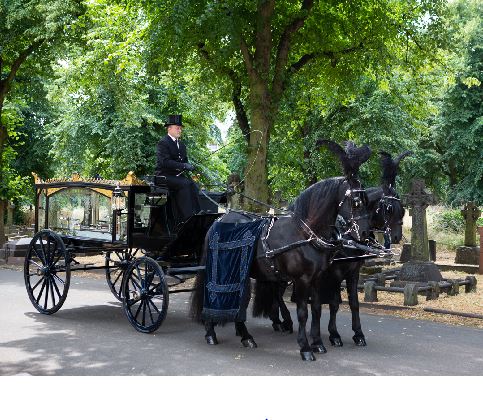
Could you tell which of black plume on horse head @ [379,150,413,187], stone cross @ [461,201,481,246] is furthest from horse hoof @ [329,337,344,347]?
stone cross @ [461,201,481,246]

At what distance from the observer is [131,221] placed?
411 inches

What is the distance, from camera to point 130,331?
32.1 feet

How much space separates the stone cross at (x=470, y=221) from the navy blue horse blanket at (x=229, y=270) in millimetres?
18086

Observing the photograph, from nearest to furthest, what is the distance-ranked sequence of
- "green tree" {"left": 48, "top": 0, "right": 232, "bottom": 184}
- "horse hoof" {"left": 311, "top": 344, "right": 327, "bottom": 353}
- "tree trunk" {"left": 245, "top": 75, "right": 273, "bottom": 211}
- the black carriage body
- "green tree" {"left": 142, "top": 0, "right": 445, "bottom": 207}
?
"horse hoof" {"left": 311, "top": 344, "right": 327, "bottom": 353} < the black carriage body < "green tree" {"left": 142, "top": 0, "right": 445, "bottom": 207} < "tree trunk" {"left": 245, "top": 75, "right": 273, "bottom": 211} < "green tree" {"left": 48, "top": 0, "right": 232, "bottom": 184}

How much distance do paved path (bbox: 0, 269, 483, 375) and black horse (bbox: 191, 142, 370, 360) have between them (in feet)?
2.02

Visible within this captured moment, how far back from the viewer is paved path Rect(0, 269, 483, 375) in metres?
7.55

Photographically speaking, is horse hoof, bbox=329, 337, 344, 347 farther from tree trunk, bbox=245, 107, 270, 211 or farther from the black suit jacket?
tree trunk, bbox=245, 107, 270, 211

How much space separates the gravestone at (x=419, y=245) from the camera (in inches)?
607

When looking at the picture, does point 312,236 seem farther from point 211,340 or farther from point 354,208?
point 211,340

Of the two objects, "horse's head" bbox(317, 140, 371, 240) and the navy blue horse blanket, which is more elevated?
"horse's head" bbox(317, 140, 371, 240)

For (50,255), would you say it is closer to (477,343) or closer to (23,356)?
(23,356)

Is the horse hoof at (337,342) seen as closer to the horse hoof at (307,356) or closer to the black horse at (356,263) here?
the black horse at (356,263)

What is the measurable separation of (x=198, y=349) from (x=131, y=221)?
107 inches

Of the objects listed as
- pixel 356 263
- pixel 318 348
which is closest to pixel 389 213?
pixel 356 263
